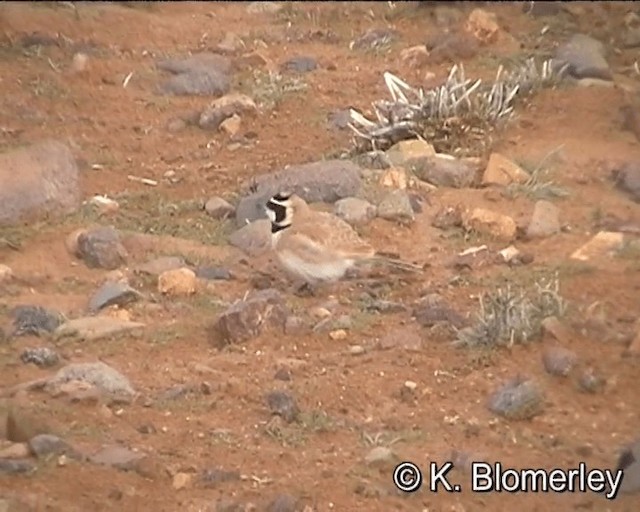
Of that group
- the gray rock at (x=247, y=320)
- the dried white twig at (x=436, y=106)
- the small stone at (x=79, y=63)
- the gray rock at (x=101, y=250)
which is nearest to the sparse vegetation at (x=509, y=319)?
the gray rock at (x=247, y=320)

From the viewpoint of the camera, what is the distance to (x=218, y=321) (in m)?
6.07

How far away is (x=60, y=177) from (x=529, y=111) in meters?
2.74

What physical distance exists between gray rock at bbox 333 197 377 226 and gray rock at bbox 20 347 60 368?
6.32 ft

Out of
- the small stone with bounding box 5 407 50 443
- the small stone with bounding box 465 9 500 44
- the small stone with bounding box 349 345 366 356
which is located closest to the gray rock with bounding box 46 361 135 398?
the small stone with bounding box 5 407 50 443

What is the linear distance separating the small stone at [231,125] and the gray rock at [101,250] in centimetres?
173

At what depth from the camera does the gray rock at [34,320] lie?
6074 mm

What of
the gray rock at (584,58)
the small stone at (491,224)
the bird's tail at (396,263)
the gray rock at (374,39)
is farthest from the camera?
the gray rock at (374,39)

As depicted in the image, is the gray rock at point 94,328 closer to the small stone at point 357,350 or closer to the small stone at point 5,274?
the small stone at point 5,274

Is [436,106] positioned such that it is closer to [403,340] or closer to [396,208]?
[396,208]

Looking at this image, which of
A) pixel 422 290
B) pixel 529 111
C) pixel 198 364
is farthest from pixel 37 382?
pixel 529 111

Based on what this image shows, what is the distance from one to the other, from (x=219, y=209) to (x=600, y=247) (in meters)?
1.94

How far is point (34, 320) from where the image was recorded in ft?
20.2

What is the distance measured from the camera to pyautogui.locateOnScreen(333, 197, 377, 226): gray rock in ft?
23.8

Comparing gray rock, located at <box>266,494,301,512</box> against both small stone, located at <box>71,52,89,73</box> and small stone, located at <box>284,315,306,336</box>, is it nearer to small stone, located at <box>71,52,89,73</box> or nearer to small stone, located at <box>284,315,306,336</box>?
small stone, located at <box>284,315,306,336</box>
